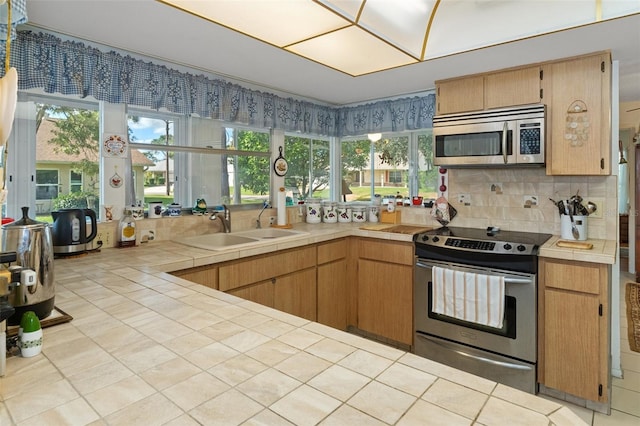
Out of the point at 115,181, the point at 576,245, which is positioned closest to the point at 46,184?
the point at 115,181

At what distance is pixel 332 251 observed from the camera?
10.3 ft

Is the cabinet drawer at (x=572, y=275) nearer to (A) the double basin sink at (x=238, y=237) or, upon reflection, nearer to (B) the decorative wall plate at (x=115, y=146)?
(A) the double basin sink at (x=238, y=237)

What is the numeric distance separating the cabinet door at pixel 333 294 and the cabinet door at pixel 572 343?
149 cm

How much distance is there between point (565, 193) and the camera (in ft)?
9.17

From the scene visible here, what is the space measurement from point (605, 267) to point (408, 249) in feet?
3.97

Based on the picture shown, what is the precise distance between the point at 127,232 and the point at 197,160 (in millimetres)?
885

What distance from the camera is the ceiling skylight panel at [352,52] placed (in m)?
1.76

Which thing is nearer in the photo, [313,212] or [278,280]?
[278,280]

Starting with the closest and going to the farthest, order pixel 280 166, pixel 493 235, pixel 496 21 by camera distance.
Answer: pixel 496 21, pixel 493 235, pixel 280 166

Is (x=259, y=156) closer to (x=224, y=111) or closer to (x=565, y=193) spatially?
(x=224, y=111)

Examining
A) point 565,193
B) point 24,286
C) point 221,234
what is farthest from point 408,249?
point 24,286

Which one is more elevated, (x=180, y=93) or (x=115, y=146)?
(x=180, y=93)

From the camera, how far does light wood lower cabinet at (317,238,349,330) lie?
10.0 ft

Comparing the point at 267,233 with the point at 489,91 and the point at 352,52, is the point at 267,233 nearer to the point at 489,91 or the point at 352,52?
the point at 352,52
